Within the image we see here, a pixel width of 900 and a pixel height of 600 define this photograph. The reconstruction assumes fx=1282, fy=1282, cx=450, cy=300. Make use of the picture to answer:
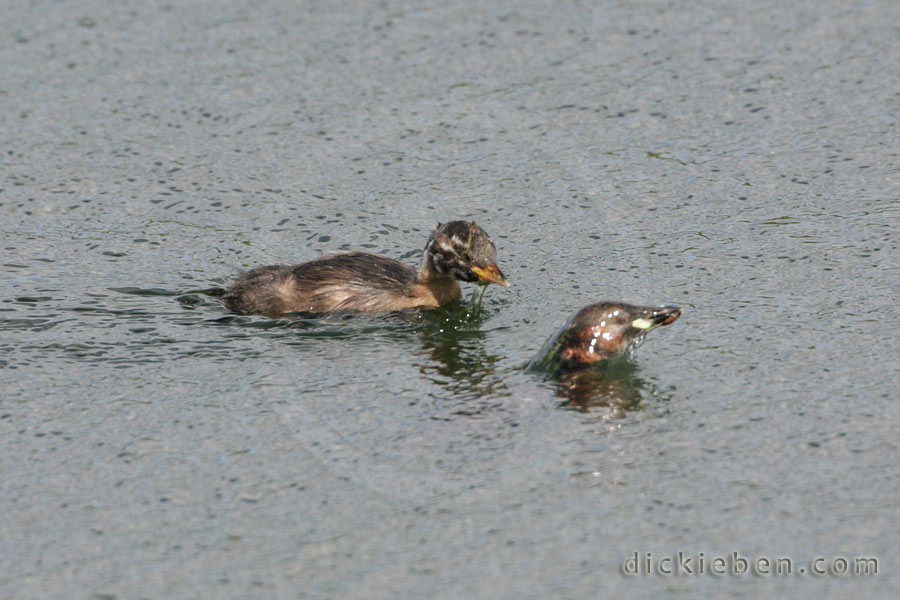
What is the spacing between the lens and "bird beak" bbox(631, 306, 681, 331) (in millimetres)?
8055

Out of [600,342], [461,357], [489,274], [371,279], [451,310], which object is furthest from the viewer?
[451,310]

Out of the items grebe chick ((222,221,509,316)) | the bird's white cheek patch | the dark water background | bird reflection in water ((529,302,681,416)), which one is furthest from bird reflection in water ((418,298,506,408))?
the bird's white cheek patch

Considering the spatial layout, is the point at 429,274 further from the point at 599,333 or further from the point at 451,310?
the point at 599,333

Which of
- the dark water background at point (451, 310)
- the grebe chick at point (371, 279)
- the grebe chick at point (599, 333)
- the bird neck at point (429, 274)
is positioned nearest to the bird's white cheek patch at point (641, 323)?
the grebe chick at point (599, 333)

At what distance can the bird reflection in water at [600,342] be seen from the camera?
7.99 m

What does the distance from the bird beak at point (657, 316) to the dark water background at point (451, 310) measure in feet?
0.91

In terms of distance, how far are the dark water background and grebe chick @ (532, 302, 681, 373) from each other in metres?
0.28

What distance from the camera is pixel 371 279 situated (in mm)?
9602

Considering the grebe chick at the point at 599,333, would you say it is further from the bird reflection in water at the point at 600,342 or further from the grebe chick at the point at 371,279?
the grebe chick at the point at 371,279

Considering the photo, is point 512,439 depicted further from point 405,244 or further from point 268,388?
point 405,244

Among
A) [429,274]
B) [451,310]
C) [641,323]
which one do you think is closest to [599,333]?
[641,323]

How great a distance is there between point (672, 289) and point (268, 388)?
3102mm

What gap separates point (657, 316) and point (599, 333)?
0.39m

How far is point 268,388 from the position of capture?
800 centimetres
